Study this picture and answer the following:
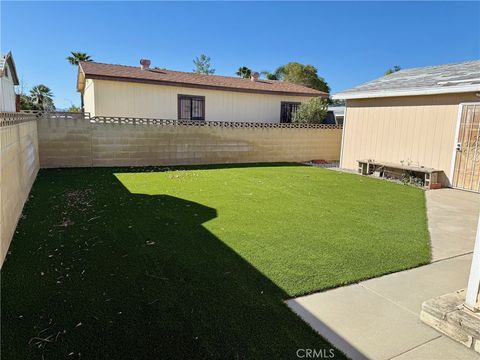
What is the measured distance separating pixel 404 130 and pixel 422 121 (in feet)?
2.17

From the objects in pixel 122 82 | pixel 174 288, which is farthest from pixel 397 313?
pixel 122 82

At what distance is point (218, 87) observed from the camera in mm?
15484

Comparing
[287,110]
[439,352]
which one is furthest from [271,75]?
[439,352]

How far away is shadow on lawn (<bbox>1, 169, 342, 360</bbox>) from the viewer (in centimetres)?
223

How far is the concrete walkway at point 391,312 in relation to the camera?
7.52 feet

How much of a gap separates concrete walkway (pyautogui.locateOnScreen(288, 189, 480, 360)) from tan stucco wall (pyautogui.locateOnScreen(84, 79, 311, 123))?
12.8 metres

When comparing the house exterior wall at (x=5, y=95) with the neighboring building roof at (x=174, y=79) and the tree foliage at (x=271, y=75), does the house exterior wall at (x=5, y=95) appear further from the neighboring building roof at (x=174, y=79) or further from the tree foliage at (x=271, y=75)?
the tree foliage at (x=271, y=75)

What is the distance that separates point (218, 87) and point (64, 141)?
7656 millimetres

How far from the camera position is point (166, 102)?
14.6 meters

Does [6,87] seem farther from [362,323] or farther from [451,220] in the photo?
[451,220]

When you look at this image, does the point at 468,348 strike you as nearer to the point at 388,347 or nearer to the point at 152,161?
the point at 388,347

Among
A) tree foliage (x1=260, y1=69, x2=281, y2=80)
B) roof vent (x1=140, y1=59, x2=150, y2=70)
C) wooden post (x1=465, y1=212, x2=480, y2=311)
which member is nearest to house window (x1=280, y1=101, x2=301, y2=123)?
roof vent (x1=140, y1=59, x2=150, y2=70)

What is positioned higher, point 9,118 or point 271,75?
point 271,75

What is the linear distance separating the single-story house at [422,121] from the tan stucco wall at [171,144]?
2510mm
